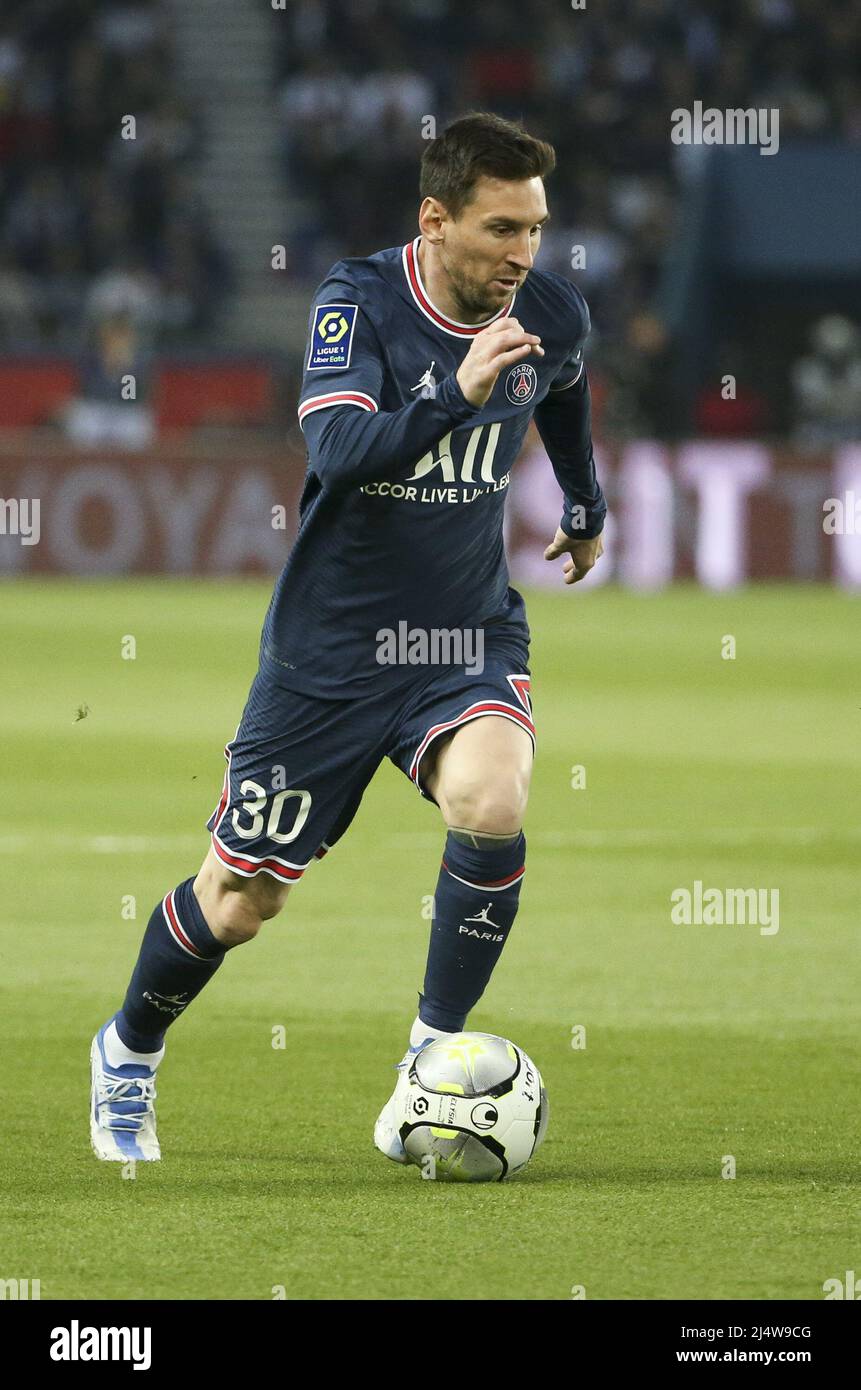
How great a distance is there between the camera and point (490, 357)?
175 inches

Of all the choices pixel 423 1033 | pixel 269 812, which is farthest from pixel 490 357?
pixel 423 1033

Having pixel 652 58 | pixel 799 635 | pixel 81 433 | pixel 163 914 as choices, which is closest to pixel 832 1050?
pixel 163 914

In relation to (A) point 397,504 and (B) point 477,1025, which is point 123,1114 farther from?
(B) point 477,1025

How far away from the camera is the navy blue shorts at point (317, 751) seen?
4910mm

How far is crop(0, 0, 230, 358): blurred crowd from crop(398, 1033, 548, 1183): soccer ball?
842 inches

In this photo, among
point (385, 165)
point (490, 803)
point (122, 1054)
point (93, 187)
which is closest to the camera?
point (490, 803)

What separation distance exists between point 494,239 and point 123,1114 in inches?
75.3

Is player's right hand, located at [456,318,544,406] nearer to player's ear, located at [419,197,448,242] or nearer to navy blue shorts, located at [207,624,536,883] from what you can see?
player's ear, located at [419,197,448,242]

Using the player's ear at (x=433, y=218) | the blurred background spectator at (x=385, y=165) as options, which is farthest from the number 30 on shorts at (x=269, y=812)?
the blurred background spectator at (x=385, y=165)

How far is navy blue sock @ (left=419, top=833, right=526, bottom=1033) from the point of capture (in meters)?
4.92

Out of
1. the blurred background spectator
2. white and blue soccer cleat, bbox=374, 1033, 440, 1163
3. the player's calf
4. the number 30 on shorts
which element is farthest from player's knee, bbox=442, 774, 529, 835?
the blurred background spectator

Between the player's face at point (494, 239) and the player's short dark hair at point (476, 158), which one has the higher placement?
the player's short dark hair at point (476, 158)

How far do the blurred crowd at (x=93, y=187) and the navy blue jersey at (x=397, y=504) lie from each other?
68.5 ft

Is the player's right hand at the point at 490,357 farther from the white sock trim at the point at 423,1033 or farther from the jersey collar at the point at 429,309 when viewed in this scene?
the white sock trim at the point at 423,1033
